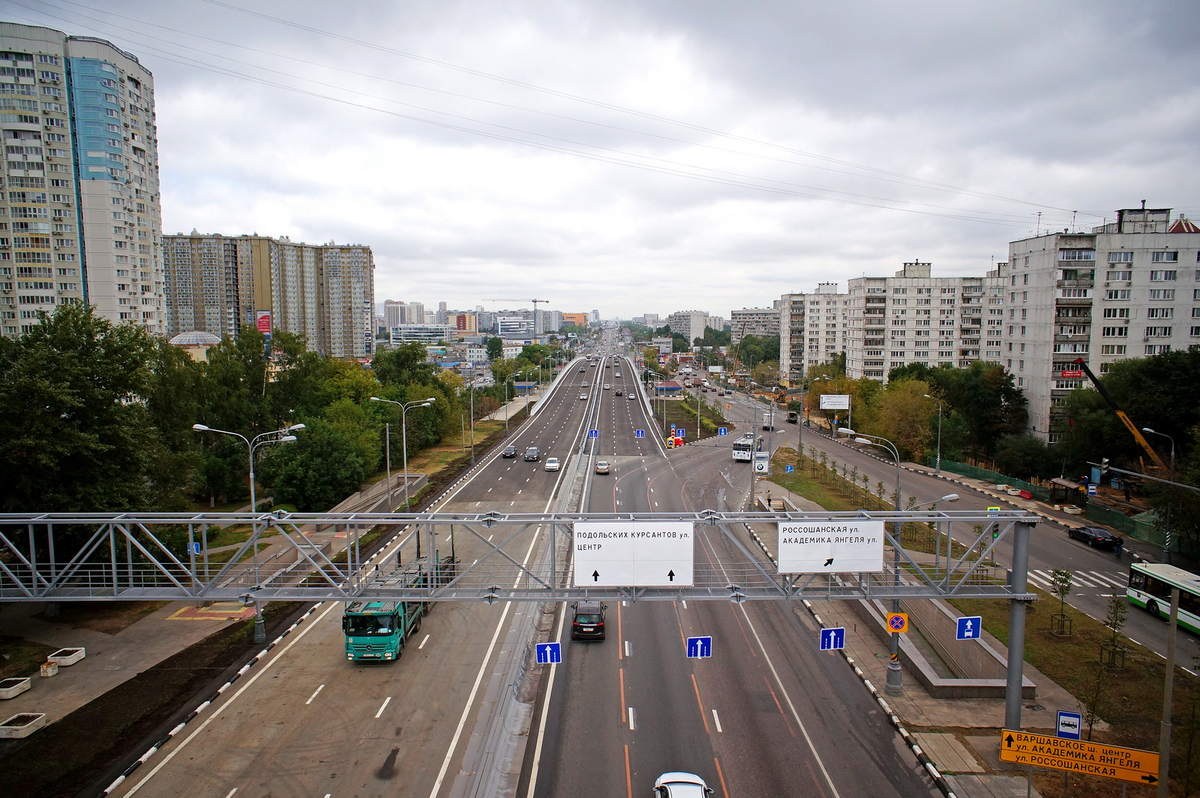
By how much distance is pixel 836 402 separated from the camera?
244 feet

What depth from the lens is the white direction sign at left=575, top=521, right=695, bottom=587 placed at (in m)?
17.8

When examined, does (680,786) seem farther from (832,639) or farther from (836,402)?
(836,402)

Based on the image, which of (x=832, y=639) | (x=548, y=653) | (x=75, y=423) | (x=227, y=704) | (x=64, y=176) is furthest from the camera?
(x=64, y=176)

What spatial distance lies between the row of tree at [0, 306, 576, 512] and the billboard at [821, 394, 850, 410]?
138 feet


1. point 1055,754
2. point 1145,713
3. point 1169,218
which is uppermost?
point 1169,218

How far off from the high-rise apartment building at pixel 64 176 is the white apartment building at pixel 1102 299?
89478mm

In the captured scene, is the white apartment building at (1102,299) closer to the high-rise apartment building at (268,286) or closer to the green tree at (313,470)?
the green tree at (313,470)

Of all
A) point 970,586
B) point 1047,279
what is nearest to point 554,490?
point 970,586

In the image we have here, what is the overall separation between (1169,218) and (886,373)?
3859 cm

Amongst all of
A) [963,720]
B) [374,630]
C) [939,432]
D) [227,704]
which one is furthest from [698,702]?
[939,432]

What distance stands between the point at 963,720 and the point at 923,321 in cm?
8705

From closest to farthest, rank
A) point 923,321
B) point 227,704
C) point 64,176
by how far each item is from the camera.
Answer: point 227,704 → point 64,176 → point 923,321

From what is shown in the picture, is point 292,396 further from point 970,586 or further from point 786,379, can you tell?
point 786,379

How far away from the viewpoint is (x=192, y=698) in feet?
68.6
